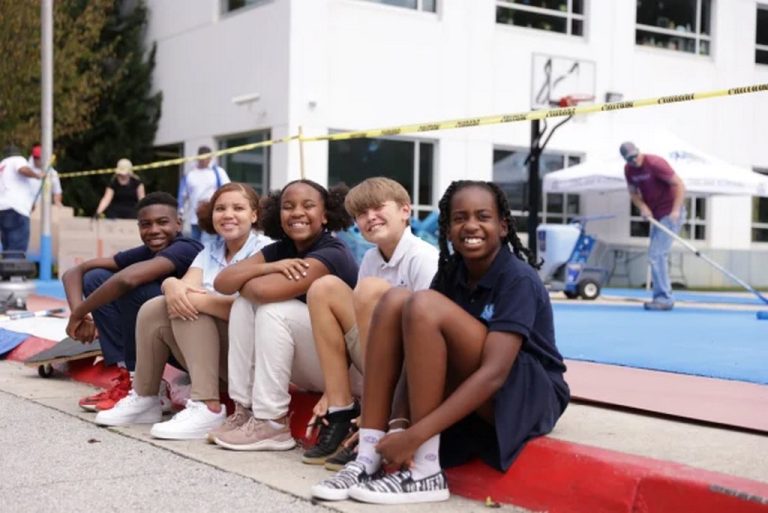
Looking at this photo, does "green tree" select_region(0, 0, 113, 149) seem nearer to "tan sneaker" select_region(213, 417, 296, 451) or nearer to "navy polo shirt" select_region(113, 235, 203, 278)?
"navy polo shirt" select_region(113, 235, 203, 278)

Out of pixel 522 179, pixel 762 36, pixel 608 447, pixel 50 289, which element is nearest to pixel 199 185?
pixel 50 289

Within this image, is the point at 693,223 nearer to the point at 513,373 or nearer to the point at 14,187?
the point at 14,187

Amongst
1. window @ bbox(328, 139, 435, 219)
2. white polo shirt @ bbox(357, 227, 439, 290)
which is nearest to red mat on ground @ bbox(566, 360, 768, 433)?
white polo shirt @ bbox(357, 227, 439, 290)

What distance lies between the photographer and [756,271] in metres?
19.2

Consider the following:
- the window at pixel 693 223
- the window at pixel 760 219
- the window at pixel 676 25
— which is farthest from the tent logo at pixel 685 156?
the window at pixel 760 219

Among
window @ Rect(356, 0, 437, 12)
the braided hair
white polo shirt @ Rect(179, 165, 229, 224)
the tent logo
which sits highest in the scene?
window @ Rect(356, 0, 437, 12)

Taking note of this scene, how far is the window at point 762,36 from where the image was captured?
1984 centimetres

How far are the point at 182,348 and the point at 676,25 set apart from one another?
15.8 metres

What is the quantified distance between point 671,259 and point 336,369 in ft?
49.1

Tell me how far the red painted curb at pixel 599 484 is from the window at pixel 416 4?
1247 cm

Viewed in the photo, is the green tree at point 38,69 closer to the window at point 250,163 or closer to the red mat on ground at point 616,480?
the window at point 250,163

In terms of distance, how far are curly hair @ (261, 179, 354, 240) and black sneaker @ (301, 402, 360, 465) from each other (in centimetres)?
87

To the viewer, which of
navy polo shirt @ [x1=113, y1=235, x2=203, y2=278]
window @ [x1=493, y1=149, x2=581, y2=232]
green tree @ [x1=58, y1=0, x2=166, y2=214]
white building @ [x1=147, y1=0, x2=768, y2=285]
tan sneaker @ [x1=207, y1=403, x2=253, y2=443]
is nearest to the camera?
tan sneaker @ [x1=207, y1=403, x2=253, y2=443]

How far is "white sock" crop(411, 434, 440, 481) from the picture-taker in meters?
3.52
